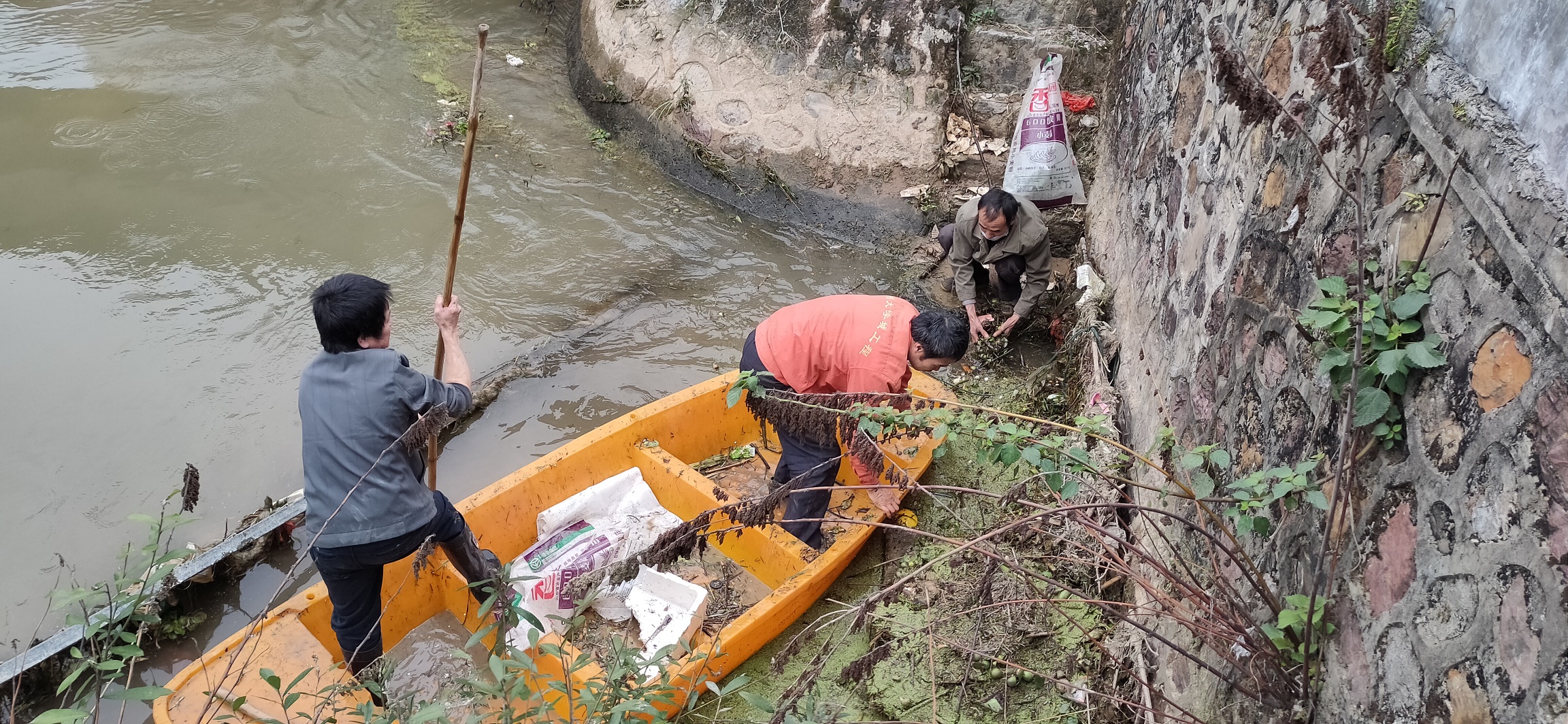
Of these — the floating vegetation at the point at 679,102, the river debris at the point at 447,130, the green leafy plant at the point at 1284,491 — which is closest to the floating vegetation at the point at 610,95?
the floating vegetation at the point at 679,102

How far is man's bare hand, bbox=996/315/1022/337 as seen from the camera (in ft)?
16.0

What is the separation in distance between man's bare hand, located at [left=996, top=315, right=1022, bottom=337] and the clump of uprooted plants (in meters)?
1.19

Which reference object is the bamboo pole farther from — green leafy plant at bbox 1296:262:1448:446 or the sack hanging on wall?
the sack hanging on wall

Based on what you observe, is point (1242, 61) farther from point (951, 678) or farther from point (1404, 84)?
point (951, 678)

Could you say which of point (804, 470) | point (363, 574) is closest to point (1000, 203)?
point (804, 470)

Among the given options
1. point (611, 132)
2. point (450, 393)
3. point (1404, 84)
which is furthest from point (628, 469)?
point (611, 132)

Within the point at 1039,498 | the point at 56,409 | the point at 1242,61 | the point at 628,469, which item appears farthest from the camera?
the point at 56,409

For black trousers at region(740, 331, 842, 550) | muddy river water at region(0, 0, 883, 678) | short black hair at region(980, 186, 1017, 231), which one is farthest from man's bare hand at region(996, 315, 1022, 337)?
black trousers at region(740, 331, 842, 550)

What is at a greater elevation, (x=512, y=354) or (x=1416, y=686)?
(x=1416, y=686)

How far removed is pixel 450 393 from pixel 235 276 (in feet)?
11.5

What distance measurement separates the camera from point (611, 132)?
7.12 m

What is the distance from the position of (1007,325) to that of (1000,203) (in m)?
0.72

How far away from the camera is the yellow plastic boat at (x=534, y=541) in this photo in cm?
278

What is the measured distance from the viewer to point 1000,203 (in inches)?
177
